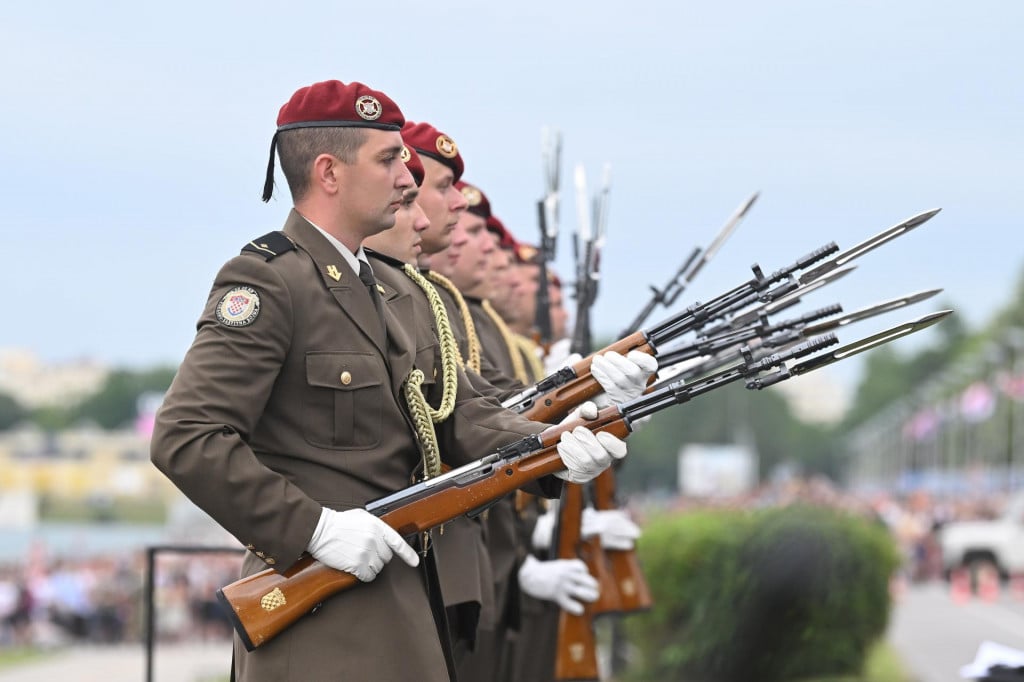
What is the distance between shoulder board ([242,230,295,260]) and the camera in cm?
411

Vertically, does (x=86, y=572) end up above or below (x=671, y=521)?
below

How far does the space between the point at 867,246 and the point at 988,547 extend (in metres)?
29.9

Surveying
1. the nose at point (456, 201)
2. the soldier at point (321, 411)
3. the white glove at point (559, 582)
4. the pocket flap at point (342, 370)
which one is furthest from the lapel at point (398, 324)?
the white glove at point (559, 582)

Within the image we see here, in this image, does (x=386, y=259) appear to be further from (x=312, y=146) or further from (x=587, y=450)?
(x=587, y=450)

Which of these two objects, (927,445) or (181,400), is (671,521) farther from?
(927,445)

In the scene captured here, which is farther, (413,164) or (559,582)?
(559,582)

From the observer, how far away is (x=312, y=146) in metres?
4.30

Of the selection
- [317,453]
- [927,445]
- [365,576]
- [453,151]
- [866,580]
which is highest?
[453,151]

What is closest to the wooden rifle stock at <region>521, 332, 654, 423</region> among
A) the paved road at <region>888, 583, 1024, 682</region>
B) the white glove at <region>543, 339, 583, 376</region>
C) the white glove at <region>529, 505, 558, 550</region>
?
the white glove at <region>543, 339, 583, 376</region>

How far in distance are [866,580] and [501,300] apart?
5.47 meters

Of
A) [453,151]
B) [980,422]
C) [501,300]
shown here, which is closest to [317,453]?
[453,151]

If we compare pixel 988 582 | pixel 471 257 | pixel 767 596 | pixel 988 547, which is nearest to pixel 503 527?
pixel 471 257

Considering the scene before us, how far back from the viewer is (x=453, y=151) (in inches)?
249

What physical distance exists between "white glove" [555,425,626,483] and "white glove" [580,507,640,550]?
387 cm
